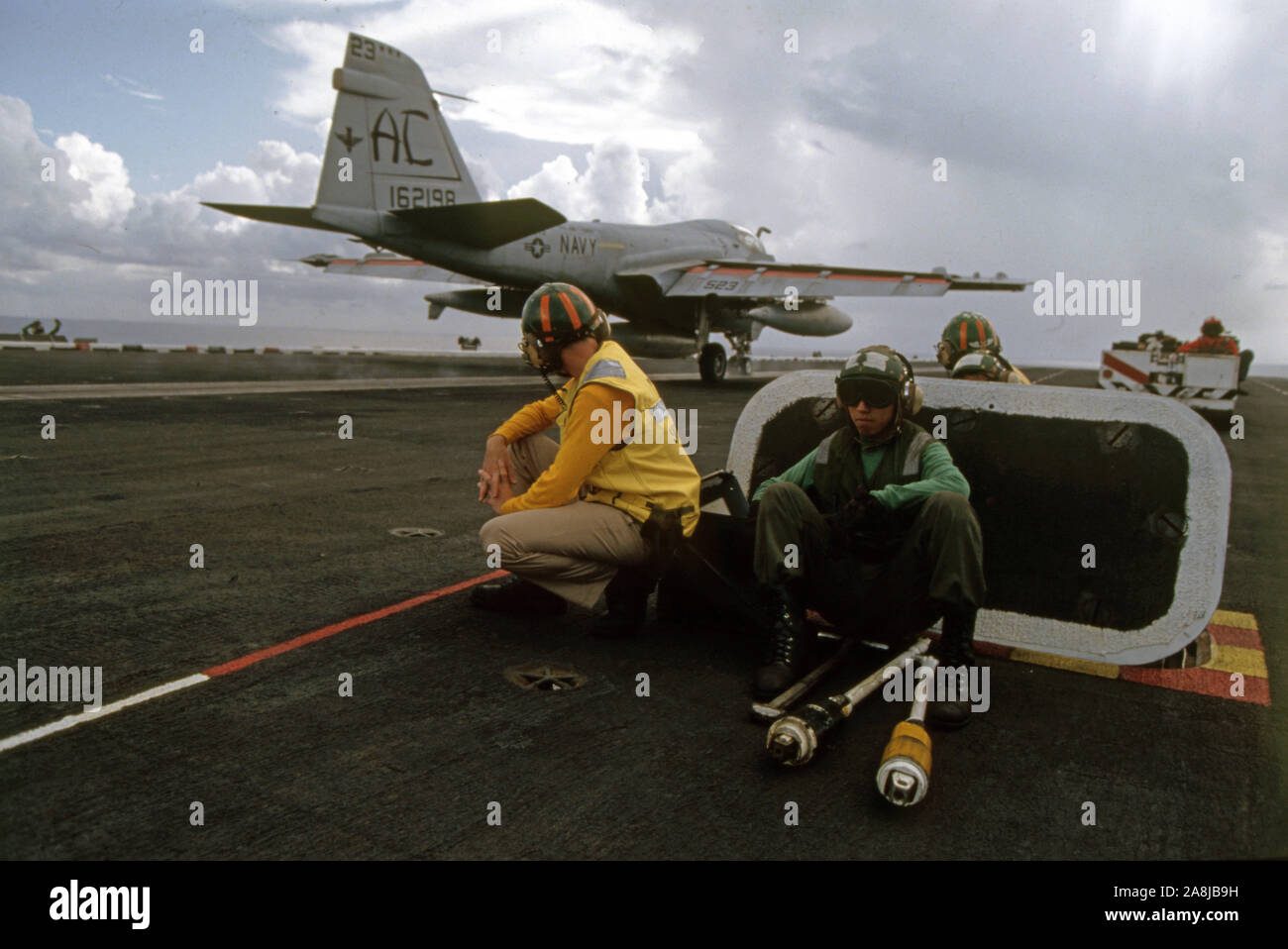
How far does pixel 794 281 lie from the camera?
25.0 m

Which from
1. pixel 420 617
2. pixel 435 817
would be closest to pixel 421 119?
pixel 420 617

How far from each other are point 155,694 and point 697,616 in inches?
103

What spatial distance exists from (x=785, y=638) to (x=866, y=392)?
121 centimetres

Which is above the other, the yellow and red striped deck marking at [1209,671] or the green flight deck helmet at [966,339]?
the green flight deck helmet at [966,339]

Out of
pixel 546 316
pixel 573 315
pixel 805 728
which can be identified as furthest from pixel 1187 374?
pixel 805 728

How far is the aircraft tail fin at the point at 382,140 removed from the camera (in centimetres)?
1956

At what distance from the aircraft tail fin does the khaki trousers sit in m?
16.9

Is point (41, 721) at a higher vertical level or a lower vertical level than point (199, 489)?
lower

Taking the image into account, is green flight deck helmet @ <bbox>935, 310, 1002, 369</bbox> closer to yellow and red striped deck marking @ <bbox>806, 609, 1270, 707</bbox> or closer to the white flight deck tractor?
yellow and red striped deck marking @ <bbox>806, 609, 1270, 707</bbox>

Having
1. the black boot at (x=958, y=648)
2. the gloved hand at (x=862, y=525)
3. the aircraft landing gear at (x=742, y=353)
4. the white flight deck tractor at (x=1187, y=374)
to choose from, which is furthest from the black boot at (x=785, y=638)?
the aircraft landing gear at (x=742, y=353)

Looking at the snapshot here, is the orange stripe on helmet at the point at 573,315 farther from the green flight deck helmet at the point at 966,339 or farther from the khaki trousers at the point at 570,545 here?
the green flight deck helmet at the point at 966,339

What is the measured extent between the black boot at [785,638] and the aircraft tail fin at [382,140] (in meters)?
17.8
